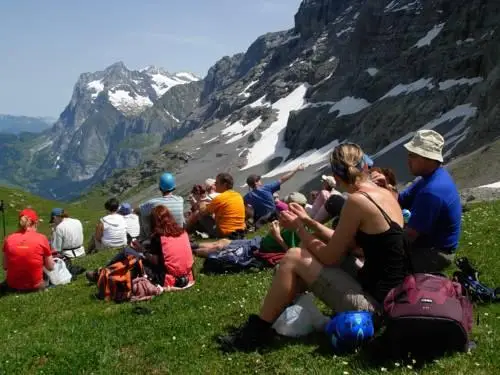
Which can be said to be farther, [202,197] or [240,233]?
[202,197]

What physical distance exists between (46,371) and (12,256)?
7977 millimetres

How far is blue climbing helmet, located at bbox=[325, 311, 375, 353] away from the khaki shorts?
0.23 meters

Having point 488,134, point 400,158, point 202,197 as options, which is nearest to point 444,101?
point 400,158

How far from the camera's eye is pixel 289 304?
9.01 meters

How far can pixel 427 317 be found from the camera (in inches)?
278

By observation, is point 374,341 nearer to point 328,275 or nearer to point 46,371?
point 328,275

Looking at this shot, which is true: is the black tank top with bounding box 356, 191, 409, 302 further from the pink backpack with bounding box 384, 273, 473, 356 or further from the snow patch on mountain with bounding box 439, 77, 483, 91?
the snow patch on mountain with bounding box 439, 77, 483, 91

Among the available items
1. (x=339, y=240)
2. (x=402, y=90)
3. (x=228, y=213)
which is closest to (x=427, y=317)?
(x=339, y=240)

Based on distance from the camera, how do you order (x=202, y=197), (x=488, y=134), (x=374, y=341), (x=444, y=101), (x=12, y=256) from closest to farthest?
1. (x=374, y=341)
2. (x=12, y=256)
3. (x=202, y=197)
4. (x=488, y=134)
5. (x=444, y=101)

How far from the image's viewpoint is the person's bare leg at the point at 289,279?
8.61 meters

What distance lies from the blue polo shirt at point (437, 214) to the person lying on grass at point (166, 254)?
240 inches

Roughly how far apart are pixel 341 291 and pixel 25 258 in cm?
1105

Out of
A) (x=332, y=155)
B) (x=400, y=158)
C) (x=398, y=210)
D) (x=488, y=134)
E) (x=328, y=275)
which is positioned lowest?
(x=400, y=158)

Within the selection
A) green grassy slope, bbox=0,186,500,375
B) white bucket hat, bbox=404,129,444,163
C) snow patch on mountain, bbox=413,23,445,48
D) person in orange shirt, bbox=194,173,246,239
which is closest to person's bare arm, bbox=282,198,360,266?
green grassy slope, bbox=0,186,500,375
